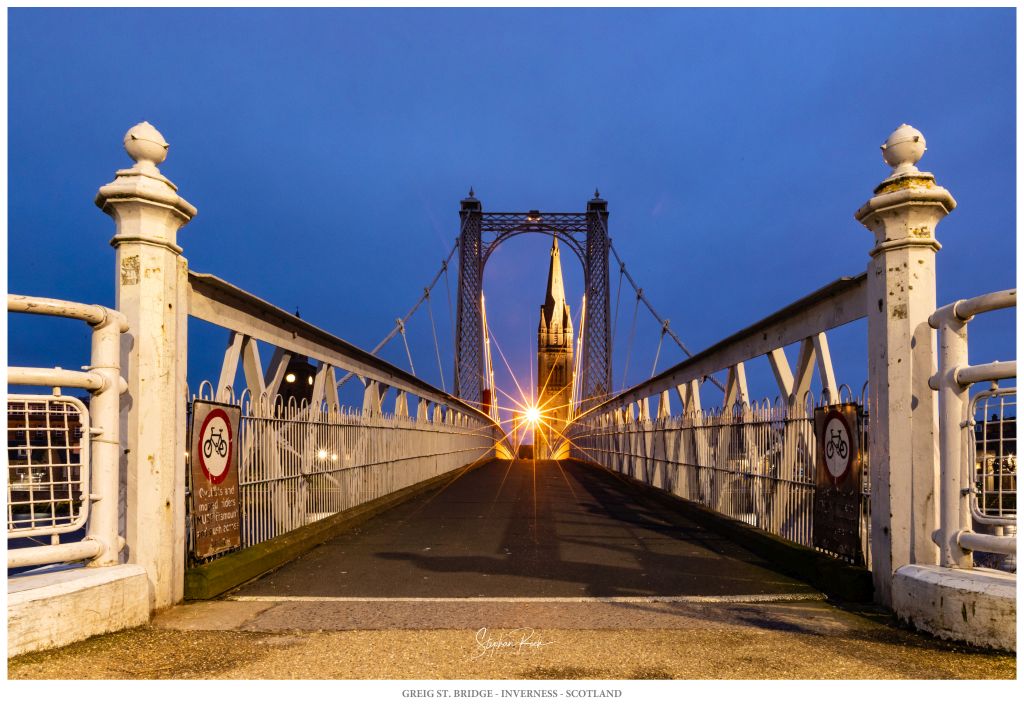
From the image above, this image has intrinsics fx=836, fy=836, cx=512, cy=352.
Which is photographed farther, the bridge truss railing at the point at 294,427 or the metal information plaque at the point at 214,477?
the bridge truss railing at the point at 294,427

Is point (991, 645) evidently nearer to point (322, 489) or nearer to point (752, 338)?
point (752, 338)

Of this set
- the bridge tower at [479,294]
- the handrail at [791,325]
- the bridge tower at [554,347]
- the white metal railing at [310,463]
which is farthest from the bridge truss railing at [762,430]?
the bridge tower at [554,347]

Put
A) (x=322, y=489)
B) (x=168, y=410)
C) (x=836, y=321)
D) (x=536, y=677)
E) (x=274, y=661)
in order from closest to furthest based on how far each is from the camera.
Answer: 1. (x=536, y=677)
2. (x=274, y=661)
3. (x=168, y=410)
4. (x=836, y=321)
5. (x=322, y=489)

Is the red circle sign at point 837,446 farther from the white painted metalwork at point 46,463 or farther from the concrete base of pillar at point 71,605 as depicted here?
the white painted metalwork at point 46,463

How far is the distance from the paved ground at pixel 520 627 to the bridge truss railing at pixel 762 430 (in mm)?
770

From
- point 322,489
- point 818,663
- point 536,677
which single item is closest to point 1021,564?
point 818,663

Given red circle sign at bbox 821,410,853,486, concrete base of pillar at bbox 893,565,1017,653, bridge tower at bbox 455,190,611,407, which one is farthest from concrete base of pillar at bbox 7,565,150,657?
bridge tower at bbox 455,190,611,407

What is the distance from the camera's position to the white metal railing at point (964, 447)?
4715 mm

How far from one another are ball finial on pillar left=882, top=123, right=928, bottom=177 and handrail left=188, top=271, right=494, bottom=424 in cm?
491

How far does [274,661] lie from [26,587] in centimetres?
139

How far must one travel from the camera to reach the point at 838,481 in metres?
6.29

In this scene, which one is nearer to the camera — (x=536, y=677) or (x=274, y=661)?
(x=536, y=677)

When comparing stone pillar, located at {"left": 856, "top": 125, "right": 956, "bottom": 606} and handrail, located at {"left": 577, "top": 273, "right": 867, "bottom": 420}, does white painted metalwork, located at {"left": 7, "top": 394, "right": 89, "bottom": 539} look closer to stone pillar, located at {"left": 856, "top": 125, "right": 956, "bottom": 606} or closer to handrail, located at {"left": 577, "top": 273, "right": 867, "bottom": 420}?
stone pillar, located at {"left": 856, "top": 125, "right": 956, "bottom": 606}

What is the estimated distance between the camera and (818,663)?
417 centimetres
